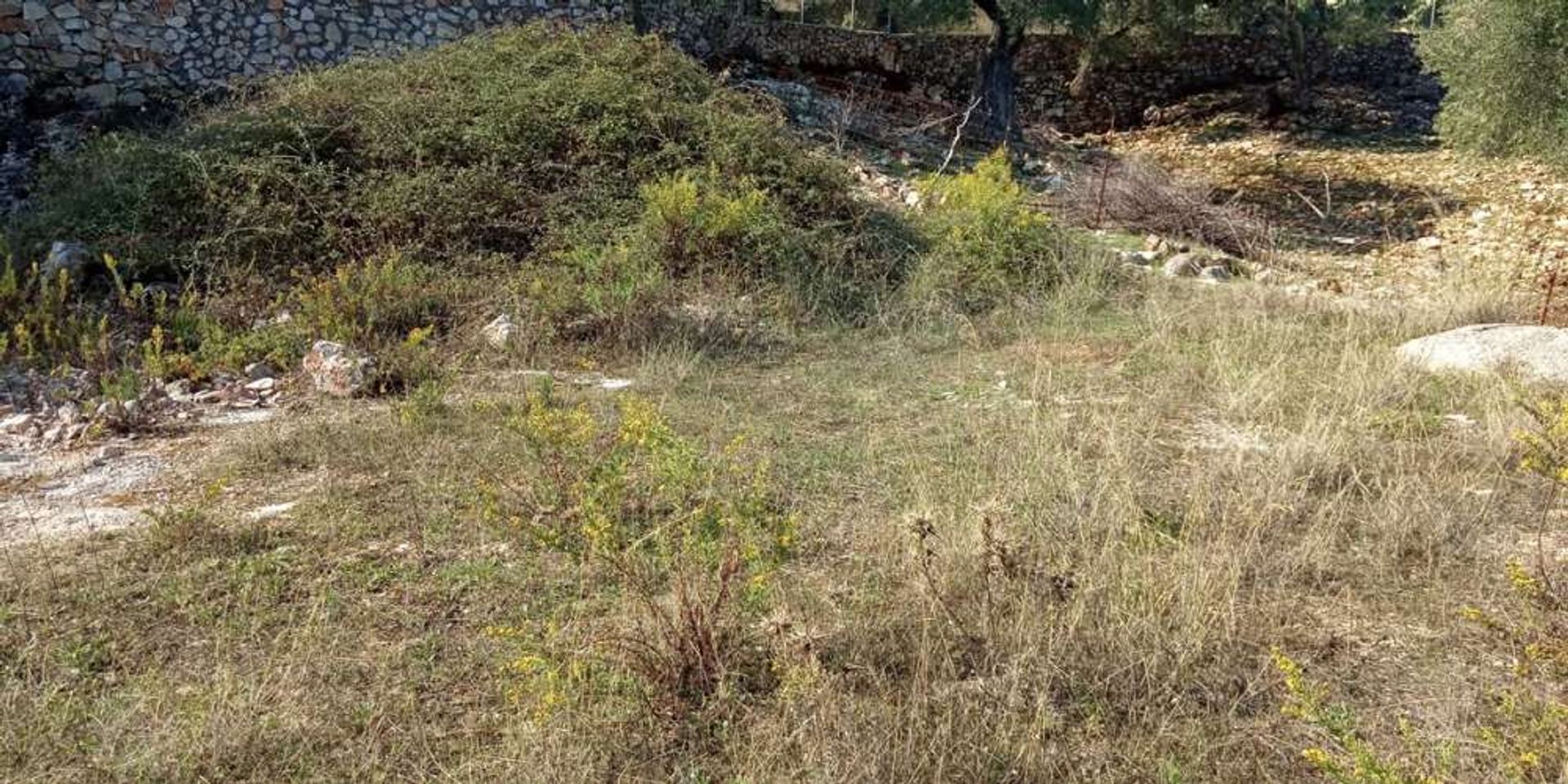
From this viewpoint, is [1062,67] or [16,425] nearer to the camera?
[16,425]

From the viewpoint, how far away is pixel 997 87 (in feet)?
51.3

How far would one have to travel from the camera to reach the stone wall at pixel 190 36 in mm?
10430

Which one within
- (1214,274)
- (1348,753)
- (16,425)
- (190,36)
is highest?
(190,36)

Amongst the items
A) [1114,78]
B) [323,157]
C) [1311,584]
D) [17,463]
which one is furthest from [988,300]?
[1114,78]

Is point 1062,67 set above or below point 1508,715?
above

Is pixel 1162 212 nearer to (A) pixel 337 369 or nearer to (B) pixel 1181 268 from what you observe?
(B) pixel 1181 268

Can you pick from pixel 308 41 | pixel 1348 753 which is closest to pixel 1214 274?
pixel 1348 753

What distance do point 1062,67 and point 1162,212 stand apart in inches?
397

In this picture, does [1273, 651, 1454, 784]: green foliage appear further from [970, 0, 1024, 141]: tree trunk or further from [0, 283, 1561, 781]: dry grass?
[970, 0, 1024, 141]: tree trunk

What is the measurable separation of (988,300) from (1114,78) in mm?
13720

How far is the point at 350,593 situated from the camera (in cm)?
328

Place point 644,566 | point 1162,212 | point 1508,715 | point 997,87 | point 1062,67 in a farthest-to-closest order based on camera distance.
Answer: point 1062,67, point 997,87, point 1162,212, point 644,566, point 1508,715

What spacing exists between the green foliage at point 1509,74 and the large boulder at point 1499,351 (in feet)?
19.3

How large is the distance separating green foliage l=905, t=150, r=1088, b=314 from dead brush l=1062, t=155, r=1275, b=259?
7.88 ft
